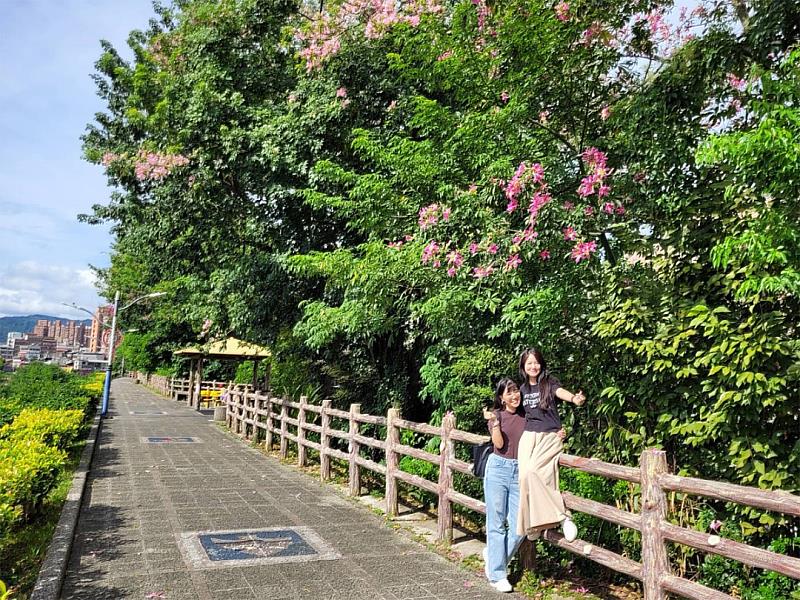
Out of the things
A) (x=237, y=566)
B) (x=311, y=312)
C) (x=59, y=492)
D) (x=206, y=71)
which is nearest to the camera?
(x=237, y=566)

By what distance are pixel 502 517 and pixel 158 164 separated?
34.5 ft

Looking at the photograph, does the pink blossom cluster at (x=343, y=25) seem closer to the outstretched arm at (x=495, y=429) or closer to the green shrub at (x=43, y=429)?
the outstretched arm at (x=495, y=429)

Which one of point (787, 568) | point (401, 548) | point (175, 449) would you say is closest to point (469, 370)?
point (401, 548)

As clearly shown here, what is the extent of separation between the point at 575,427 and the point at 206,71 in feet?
31.6

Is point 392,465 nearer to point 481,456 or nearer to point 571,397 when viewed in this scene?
point 481,456

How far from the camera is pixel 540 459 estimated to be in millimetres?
4969

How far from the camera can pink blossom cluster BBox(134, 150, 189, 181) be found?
12.6 meters

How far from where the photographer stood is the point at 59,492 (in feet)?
28.3

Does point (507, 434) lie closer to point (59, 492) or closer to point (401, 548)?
point (401, 548)

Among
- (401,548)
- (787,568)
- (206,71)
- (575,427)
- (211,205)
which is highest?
(206,71)

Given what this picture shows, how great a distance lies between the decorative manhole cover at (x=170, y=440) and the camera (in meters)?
15.5

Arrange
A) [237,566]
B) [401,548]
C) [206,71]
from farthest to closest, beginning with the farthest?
[206,71], [401,548], [237,566]

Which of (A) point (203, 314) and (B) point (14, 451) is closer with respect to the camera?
(B) point (14, 451)

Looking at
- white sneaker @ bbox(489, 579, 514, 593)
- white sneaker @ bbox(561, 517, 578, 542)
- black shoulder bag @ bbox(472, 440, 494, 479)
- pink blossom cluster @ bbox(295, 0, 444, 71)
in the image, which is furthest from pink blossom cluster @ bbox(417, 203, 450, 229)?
pink blossom cluster @ bbox(295, 0, 444, 71)
